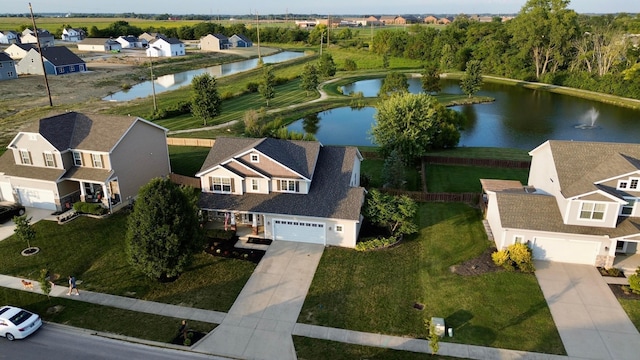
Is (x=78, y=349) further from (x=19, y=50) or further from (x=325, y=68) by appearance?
(x=19, y=50)

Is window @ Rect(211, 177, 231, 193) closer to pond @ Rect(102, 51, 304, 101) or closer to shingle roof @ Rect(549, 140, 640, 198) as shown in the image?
shingle roof @ Rect(549, 140, 640, 198)

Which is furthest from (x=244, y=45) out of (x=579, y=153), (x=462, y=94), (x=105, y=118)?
(x=579, y=153)

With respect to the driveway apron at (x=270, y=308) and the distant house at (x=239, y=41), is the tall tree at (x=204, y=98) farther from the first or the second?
the distant house at (x=239, y=41)

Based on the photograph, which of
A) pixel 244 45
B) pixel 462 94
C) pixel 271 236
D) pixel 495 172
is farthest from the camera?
pixel 244 45

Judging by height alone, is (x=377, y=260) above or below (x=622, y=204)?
below

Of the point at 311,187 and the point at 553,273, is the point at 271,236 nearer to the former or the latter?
the point at 311,187

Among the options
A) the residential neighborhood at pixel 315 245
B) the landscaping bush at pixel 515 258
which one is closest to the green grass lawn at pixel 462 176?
A: the residential neighborhood at pixel 315 245

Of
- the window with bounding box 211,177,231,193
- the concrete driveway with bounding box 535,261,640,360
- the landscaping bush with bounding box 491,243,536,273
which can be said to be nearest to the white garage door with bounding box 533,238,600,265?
the concrete driveway with bounding box 535,261,640,360

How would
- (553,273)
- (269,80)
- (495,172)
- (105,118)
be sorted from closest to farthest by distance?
(553,273)
(105,118)
(495,172)
(269,80)
